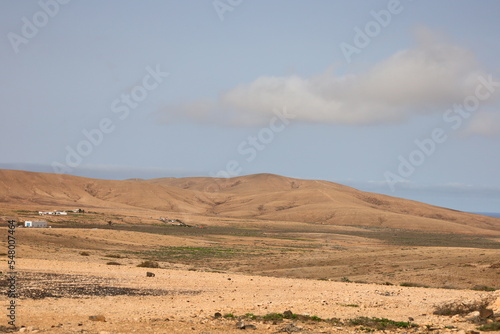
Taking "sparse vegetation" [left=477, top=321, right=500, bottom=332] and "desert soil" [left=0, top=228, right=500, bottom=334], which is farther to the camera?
"desert soil" [left=0, top=228, right=500, bottom=334]

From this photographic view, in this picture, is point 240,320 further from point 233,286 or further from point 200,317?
point 233,286

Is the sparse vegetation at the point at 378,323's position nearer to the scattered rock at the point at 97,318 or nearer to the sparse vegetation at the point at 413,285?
the scattered rock at the point at 97,318

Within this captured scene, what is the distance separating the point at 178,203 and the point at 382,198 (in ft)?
255

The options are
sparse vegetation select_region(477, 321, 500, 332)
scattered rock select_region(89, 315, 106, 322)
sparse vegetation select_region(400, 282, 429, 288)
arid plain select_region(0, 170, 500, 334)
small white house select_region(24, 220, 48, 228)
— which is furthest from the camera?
small white house select_region(24, 220, 48, 228)

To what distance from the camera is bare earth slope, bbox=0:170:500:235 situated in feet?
451

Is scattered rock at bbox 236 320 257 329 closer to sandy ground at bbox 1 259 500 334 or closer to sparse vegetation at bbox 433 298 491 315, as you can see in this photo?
sandy ground at bbox 1 259 500 334

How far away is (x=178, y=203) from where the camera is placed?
166m

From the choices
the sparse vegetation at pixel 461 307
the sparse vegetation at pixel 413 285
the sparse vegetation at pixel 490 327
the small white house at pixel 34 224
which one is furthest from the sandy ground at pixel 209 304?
the small white house at pixel 34 224

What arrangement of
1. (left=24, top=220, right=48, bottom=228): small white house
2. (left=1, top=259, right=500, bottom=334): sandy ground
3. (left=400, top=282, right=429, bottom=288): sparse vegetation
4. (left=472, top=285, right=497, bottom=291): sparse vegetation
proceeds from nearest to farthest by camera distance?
1. (left=1, top=259, right=500, bottom=334): sandy ground
2. (left=472, top=285, right=497, bottom=291): sparse vegetation
3. (left=400, top=282, right=429, bottom=288): sparse vegetation
4. (left=24, top=220, right=48, bottom=228): small white house

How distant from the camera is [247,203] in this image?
180625 mm

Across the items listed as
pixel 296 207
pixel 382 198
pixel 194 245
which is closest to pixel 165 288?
pixel 194 245

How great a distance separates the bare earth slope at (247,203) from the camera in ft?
451

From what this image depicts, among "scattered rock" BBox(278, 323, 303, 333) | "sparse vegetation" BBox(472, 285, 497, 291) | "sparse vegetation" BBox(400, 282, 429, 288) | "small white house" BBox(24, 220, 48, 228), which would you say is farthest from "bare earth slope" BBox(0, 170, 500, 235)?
"scattered rock" BBox(278, 323, 303, 333)

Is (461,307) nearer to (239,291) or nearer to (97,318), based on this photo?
(239,291)
